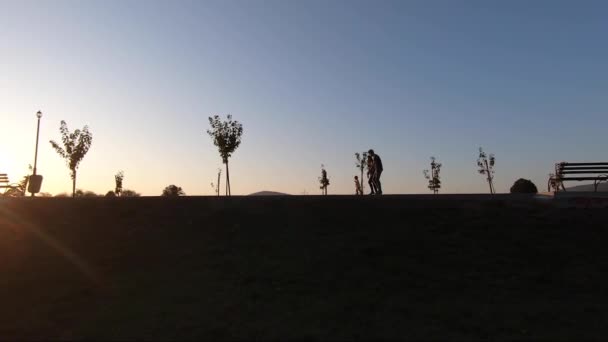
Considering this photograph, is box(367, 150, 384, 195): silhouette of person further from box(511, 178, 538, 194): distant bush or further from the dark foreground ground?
box(511, 178, 538, 194): distant bush

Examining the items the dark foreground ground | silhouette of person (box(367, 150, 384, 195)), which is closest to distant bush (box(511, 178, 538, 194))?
silhouette of person (box(367, 150, 384, 195))

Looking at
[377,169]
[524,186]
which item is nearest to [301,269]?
[377,169]

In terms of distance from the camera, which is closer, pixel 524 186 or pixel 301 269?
pixel 301 269

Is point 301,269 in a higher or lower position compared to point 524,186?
lower

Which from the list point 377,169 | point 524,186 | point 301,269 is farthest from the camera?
point 524,186

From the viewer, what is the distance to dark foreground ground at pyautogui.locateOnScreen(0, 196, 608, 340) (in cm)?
747

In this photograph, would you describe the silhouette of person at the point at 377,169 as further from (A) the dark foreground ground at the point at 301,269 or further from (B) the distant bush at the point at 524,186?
(B) the distant bush at the point at 524,186

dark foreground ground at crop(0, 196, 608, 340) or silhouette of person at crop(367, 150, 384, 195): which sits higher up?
silhouette of person at crop(367, 150, 384, 195)

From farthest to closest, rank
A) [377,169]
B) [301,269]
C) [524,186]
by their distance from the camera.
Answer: [524,186], [377,169], [301,269]

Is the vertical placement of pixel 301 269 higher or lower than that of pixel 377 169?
lower

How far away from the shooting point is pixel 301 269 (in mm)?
9609

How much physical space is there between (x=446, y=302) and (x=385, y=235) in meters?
3.64

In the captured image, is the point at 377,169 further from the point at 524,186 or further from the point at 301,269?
the point at 524,186

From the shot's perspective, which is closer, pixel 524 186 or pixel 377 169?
pixel 377 169
